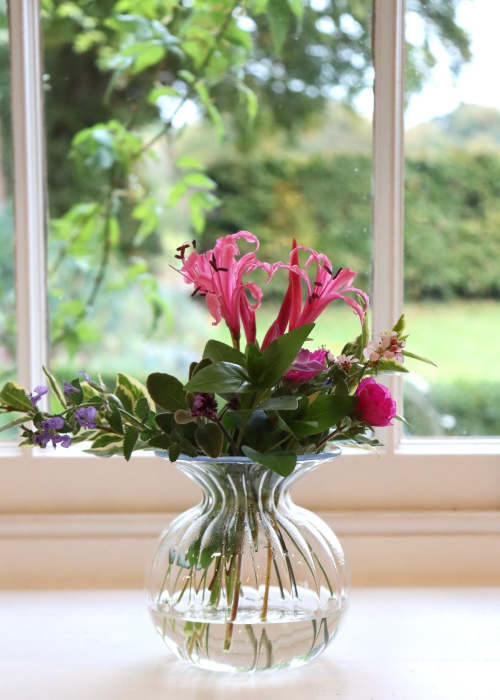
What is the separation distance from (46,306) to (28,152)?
0.62ft

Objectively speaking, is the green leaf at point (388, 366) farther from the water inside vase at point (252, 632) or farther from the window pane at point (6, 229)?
the window pane at point (6, 229)

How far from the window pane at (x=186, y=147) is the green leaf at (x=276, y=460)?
20.9 inches

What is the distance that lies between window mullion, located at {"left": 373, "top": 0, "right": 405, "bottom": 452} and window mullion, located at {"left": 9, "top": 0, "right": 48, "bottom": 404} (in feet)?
1.35

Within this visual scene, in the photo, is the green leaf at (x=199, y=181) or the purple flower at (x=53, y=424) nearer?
the purple flower at (x=53, y=424)

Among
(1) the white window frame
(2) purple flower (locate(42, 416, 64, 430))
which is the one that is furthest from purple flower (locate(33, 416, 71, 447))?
(1) the white window frame

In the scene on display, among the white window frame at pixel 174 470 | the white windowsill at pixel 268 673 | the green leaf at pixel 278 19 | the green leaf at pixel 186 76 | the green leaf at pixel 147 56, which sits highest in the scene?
the green leaf at pixel 278 19

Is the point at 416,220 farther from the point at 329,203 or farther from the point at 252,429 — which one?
the point at 252,429

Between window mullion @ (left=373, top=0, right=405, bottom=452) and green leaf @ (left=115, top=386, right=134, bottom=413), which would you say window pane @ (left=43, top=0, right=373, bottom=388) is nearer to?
window mullion @ (left=373, top=0, right=405, bottom=452)

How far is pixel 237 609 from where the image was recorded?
777 millimetres

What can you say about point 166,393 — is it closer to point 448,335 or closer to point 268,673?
point 268,673

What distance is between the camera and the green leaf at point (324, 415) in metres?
0.76

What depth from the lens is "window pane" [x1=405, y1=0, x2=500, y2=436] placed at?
1.23m

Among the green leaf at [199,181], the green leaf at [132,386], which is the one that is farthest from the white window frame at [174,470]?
the green leaf at [132,386]

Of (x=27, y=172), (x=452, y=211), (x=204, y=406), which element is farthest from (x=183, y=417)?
(x=452, y=211)
